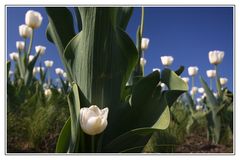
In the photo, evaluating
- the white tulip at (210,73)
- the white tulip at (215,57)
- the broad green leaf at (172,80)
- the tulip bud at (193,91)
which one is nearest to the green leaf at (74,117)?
the broad green leaf at (172,80)

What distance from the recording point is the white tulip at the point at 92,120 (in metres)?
0.92

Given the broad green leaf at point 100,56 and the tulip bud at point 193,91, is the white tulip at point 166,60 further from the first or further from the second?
the tulip bud at point 193,91

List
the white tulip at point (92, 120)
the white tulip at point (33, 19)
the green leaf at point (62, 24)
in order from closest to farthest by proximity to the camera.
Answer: the white tulip at point (92, 120) → the green leaf at point (62, 24) → the white tulip at point (33, 19)

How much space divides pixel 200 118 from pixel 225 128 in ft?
0.85

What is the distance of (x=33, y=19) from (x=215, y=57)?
3.63ft

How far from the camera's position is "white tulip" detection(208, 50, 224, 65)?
1914 mm

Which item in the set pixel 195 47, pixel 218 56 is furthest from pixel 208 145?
pixel 195 47

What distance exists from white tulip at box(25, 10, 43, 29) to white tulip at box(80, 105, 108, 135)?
928 mm

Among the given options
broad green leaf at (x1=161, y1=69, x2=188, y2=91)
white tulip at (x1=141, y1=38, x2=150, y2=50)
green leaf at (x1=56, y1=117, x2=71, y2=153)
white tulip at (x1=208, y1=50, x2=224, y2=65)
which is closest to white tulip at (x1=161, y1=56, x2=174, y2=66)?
white tulip at (x1=141, y1=38, x2=150, y2=50)

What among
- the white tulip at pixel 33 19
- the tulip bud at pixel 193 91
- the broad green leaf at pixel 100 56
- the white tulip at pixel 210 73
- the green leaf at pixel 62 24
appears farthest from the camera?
the tulip bud at pixel 193 91

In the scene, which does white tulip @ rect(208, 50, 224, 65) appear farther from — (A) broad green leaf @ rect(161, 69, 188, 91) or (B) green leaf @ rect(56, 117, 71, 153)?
(B) green leaf @ rect(56, 117, 71, 153)

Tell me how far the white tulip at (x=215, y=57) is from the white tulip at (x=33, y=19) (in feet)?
3.32

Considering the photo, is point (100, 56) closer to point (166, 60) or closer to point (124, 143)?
point (124, 143)
